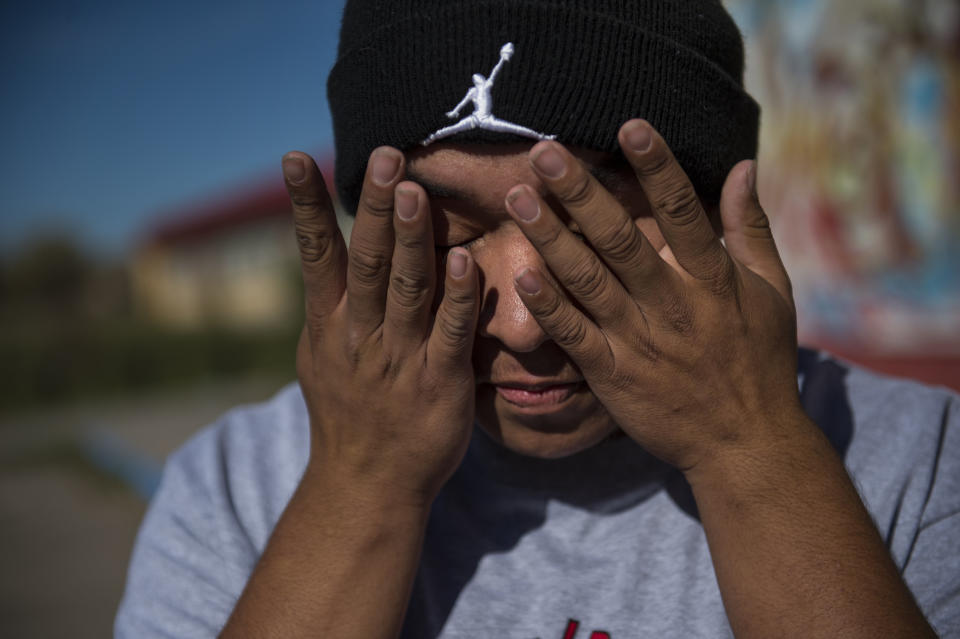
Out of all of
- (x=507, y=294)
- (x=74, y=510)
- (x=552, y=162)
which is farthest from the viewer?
(x=74, y=510)

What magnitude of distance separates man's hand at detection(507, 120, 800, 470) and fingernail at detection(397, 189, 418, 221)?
0.50ft

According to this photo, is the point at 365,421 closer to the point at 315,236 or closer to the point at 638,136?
the point at 315,236

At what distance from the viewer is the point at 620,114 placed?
1312mm

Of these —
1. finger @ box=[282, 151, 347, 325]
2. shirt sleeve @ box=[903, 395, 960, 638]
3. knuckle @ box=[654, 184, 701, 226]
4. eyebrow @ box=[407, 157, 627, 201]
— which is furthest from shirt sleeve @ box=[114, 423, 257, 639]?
shirt sleeve @ box=[903, 395, 960, 638]

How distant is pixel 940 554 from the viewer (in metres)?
1.40

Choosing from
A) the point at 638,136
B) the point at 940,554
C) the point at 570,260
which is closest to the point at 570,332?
the point at 570,260

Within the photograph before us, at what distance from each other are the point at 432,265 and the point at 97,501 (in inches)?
291

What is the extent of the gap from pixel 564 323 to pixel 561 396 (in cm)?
23

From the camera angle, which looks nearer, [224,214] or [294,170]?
[294,170]

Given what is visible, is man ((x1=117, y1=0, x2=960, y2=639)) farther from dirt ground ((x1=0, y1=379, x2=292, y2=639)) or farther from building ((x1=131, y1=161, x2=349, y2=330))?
building ((x1=131, y1=161, x2=349, y2=330))

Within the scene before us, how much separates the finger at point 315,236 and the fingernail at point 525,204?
0.33 metres

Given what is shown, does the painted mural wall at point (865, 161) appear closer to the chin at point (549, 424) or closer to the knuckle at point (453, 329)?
the chin at point (549, 424)

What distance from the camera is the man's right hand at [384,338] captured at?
1.25 meters

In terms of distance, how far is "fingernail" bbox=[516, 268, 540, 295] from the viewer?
120 cm
